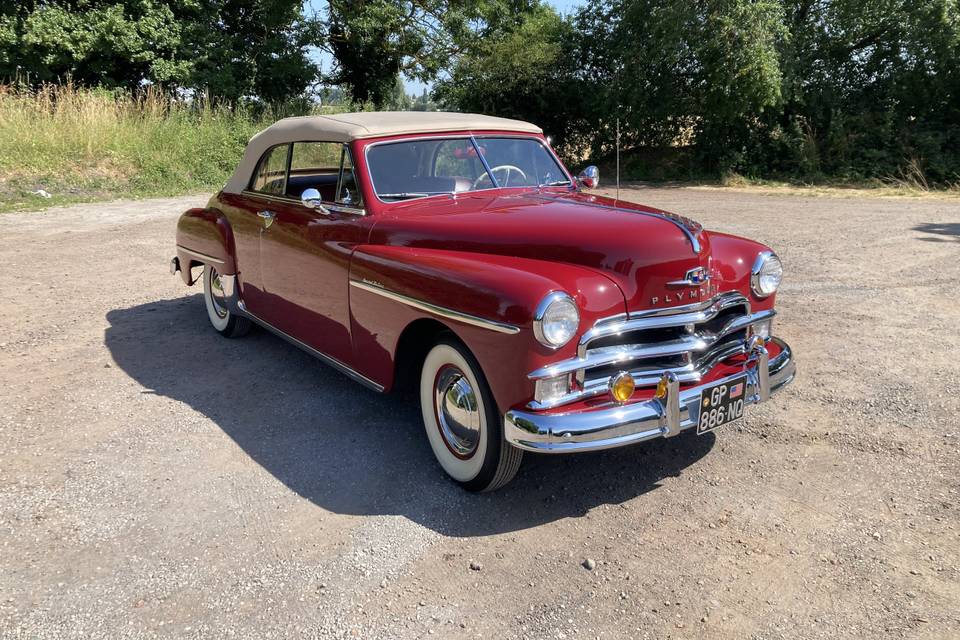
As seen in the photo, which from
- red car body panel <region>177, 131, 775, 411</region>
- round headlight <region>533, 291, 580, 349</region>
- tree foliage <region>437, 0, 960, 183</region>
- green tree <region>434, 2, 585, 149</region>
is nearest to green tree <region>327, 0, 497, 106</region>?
green tree <region>434, 2, 585, 149</region>

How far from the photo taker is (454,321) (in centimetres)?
331

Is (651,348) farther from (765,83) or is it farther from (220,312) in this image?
(765,83)

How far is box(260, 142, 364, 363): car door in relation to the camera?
13.8 feet

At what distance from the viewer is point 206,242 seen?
577cm

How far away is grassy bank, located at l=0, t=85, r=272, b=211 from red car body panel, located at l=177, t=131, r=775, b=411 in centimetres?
1058

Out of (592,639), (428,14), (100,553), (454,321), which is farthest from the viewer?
(428,14)

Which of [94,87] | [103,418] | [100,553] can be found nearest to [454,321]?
[100,553]

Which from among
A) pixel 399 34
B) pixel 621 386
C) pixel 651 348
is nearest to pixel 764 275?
pixel 651 348

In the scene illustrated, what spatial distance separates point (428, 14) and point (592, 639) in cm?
2394

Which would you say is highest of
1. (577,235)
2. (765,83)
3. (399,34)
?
(399,34)

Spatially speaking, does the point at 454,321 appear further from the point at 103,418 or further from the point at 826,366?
the point at 826,366

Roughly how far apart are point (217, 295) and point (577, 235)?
12.1 ft

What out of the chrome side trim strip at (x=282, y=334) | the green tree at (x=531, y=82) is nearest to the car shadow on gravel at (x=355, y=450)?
the chrome side trim strip at (x=282, y=334)

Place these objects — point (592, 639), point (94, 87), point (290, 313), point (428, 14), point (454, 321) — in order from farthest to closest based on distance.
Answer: point (428, 14), point (94, 87), point (290, 313), point (454, 321), point (592, 639)
